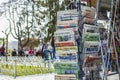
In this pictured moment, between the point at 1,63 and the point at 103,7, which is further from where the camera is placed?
the point at 1,63

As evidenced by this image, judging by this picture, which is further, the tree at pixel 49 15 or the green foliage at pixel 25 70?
the tree at pixel 49 15

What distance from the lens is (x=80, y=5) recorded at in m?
5.25

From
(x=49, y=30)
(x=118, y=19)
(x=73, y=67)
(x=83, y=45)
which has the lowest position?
(x=49, y=30)

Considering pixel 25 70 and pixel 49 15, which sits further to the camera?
pixel 49 15

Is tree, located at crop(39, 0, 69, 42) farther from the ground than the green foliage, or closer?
farther from the ground

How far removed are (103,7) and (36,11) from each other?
29.7m

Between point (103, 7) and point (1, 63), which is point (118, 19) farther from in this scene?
point (1, 63)

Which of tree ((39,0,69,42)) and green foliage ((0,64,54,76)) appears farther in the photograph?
tree ((39,0,69,42))

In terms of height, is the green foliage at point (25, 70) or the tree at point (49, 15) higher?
the tree at point (49, 15)

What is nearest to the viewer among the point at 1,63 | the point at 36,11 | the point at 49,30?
the point at 1,63

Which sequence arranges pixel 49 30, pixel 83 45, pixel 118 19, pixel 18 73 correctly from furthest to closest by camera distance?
pixel 49 30, pixel 18 73, pixel 118 19, pixel 83 45

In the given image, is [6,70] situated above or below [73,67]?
below

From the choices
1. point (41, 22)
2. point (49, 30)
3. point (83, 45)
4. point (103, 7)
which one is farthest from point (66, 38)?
point (41, 22)

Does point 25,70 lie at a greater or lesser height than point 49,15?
lesser
